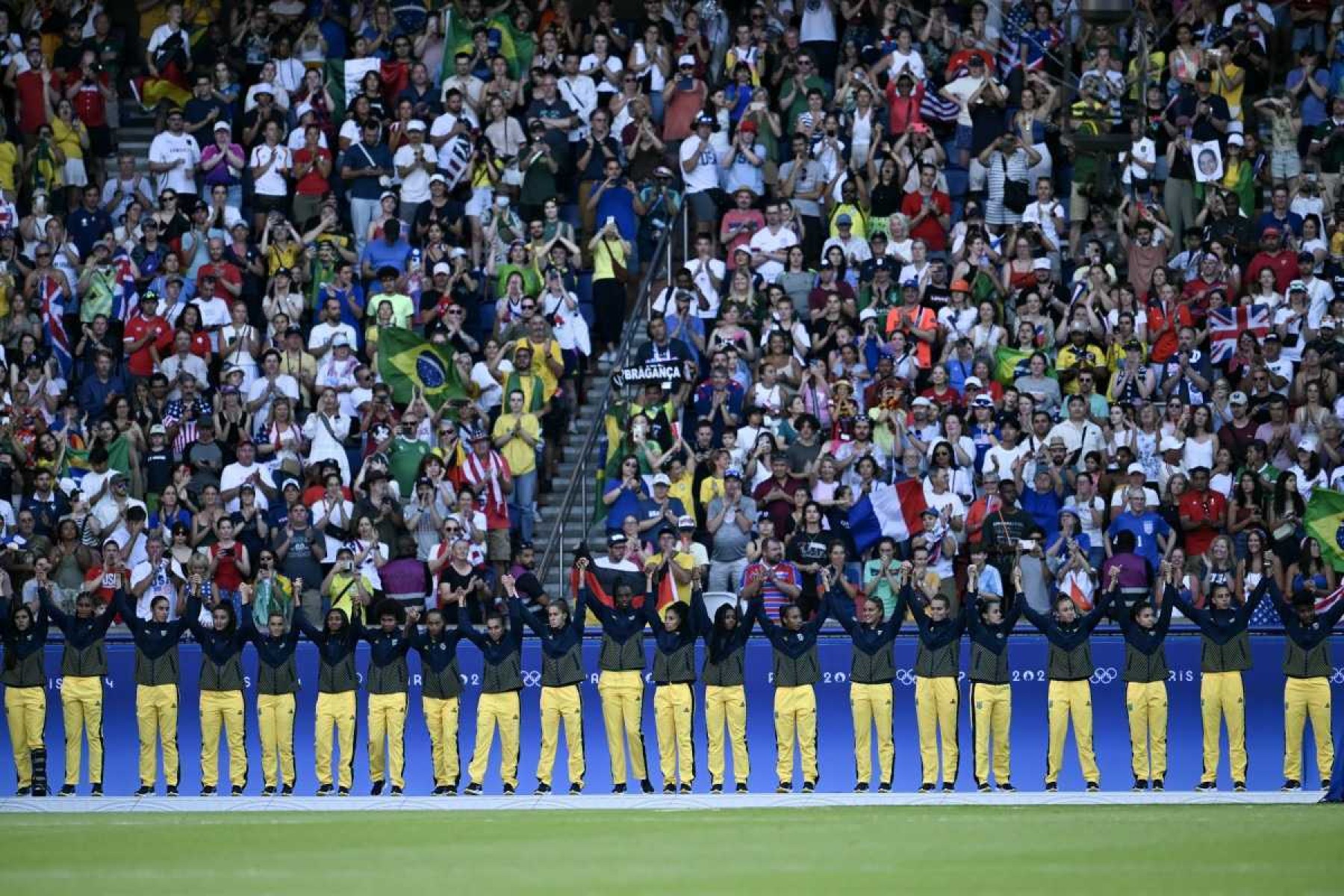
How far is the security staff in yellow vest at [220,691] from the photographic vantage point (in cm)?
2325

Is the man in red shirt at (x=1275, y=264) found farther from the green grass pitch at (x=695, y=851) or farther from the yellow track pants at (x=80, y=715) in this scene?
the yellow track pants at (x=80, y=715)

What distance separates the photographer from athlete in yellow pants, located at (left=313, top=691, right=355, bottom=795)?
76.3ft

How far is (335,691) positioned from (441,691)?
977 mm

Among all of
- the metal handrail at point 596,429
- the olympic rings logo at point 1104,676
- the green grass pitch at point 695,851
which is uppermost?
the metal handrail at point 596,429

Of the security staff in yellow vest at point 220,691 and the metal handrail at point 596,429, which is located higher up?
the metal handrail at point 596,429

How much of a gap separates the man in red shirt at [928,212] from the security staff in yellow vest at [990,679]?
5.40 metres

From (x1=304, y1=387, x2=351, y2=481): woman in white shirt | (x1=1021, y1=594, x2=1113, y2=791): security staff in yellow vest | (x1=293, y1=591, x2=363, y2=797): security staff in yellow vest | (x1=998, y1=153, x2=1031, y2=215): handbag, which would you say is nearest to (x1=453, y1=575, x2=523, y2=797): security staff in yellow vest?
(x1=293, y1=591, x2=363, y2=797): security staff in yellow vest

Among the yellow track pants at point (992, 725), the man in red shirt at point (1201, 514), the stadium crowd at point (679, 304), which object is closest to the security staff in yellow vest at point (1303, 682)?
the stadium crowd at point (679, 304)

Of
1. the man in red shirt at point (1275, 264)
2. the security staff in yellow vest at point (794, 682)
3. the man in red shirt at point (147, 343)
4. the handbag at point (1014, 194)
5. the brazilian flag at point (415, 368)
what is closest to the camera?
the security staff in yellow vest at point (794, 682)

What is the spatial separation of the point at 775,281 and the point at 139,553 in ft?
23.1

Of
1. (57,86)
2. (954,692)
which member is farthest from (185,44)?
(954,692)

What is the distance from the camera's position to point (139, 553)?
80.1ft

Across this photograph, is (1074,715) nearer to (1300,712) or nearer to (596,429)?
(1300,712)

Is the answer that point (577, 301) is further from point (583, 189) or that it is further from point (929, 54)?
point (929, 54)
